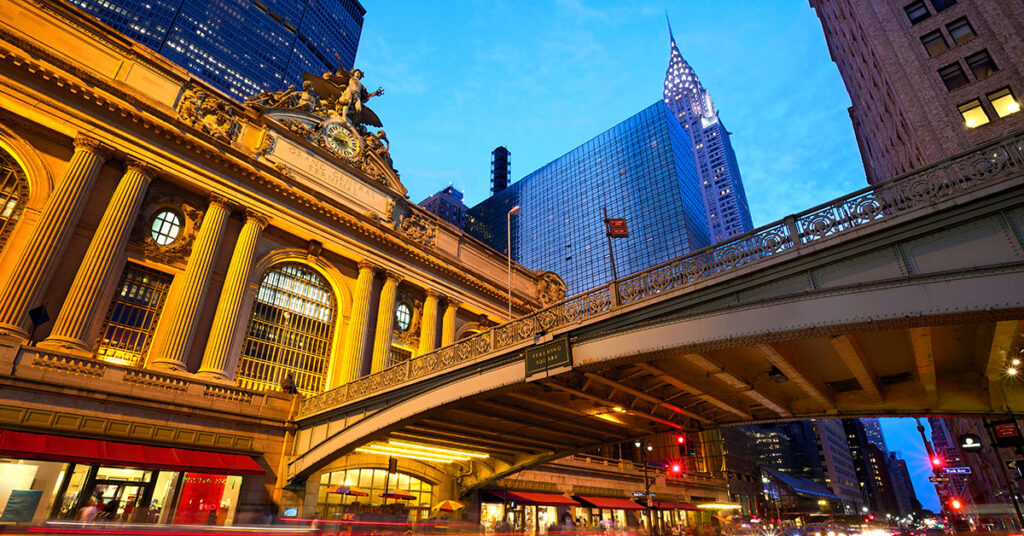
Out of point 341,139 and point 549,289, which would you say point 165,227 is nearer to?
point 341,139

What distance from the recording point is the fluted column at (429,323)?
32.0 metres

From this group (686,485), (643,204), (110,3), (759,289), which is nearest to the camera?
(759,289)

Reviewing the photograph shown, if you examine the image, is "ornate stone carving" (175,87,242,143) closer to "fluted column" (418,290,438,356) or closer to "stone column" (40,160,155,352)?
"stone column" (40,160,155,352)

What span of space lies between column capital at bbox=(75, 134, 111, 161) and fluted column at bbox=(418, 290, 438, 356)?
19002 mm

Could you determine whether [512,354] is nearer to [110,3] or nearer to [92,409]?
[92,409]

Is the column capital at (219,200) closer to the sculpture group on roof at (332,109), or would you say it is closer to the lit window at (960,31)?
the sculpture group on roof at (332,109)

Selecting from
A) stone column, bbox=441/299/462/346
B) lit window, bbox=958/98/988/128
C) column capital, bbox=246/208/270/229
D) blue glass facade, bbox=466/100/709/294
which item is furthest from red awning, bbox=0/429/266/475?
blue glass facade, bbox=466/100/709/294

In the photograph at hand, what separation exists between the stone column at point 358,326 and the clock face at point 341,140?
27.7 feet

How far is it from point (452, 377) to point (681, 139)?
10767cm

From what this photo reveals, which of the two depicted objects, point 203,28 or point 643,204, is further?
point 643,204

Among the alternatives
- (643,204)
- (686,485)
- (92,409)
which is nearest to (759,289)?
(92,409)

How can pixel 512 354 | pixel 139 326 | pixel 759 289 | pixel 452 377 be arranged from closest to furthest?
pixel 759 289 → pixel 512 354 → pixel 452 377 → pixel 139 326

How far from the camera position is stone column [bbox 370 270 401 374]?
93.3 feet

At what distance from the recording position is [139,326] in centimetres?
2139
